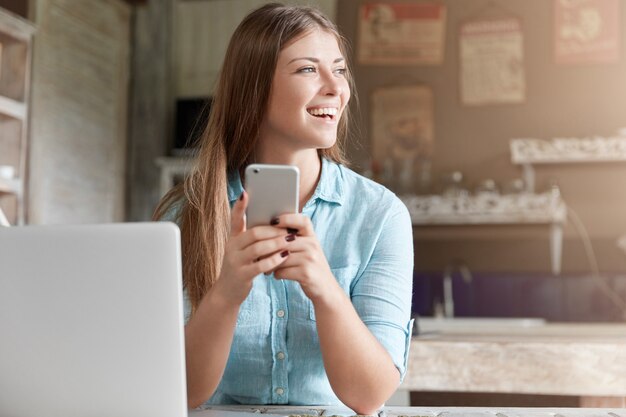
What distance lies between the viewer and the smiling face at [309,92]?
1.29m

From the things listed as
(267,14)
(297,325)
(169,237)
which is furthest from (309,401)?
(267,14)

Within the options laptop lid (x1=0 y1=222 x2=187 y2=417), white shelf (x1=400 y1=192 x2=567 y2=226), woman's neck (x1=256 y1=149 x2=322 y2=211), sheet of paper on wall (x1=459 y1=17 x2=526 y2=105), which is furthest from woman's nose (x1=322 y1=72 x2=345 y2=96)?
sheet of paper on wall (x1=459 y1=17 x2=526 y2=105)

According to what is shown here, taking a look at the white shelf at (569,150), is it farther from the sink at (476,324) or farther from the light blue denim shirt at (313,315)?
the light blue denim shirt at (313,315)

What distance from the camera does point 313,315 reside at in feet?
4.36

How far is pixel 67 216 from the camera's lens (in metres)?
4.47

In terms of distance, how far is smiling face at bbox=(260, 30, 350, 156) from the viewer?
1.29 m

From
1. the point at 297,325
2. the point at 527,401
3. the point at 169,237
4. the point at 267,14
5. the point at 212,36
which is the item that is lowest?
the point at 527,401

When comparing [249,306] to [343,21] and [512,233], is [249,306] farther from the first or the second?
[343,21]

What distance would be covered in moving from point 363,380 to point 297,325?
0.20m

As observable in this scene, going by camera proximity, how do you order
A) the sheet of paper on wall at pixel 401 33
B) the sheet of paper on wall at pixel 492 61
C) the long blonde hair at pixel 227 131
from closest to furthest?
the long blonde hair at pixel 227 131, the sheet of paper on wall at pixel 492 61, the sheet of paper on wall at pixel 401 33

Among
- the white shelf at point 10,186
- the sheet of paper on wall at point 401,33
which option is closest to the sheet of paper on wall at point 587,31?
the sheet of paper on wall at point 401,33

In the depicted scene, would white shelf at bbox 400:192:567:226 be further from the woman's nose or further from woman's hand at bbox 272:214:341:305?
woman's hand at bbox 272:214:341:305

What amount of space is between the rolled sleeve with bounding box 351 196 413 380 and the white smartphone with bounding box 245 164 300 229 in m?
0.33

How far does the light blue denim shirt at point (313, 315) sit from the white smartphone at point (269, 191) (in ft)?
1.07
